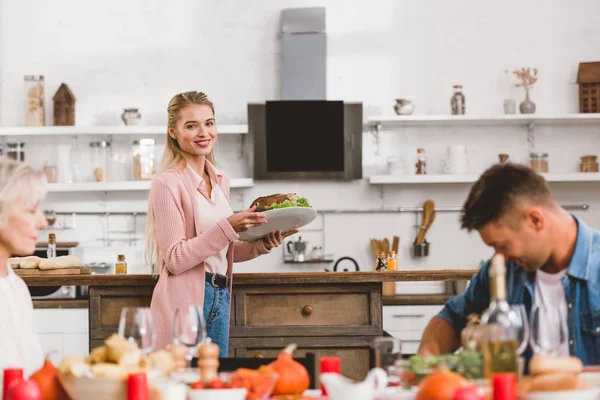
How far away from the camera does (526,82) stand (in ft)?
21.9

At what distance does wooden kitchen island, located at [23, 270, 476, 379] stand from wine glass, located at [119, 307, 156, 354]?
6.07 ft

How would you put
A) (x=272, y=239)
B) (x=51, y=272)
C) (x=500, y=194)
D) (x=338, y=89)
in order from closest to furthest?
(x=500, y=194) → (x=272, y=239) → (x=51, y=272) → (x=338, y=89)

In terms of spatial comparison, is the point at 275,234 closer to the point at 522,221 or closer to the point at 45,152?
the point at 522,221

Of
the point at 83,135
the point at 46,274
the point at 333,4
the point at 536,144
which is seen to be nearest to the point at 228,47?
the point at 333,4

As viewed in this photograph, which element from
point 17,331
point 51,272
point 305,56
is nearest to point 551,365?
point 17,331

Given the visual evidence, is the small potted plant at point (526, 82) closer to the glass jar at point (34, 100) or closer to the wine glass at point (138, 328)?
the glass jar at point (34, 100)

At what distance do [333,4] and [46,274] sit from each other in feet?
12.1

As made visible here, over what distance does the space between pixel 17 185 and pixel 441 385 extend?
1.09m

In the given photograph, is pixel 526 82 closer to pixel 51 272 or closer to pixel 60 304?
pixel 60 304

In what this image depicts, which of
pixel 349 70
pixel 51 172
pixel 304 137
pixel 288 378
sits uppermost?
pixel 349 70

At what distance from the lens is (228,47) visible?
266 inches

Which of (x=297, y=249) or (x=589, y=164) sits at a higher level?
(x=589, y=164)

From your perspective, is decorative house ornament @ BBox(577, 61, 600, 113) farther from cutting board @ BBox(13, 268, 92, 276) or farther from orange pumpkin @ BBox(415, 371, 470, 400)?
orange pumpkin @ BBox(415, 371, 470, 400)

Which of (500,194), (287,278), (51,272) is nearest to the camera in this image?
(500,194)
